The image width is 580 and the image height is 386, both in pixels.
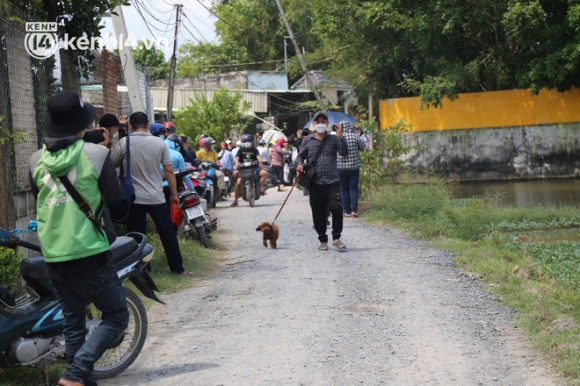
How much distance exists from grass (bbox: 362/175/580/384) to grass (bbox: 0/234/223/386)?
310 centimetres

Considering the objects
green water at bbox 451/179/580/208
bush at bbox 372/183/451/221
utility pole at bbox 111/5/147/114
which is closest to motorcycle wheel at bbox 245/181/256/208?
bush at bbox 372/183/451/221

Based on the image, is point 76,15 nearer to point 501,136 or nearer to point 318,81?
point 501,136

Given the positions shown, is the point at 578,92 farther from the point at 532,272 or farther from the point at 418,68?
the point at 532,272

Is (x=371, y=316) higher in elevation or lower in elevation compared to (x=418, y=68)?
lower

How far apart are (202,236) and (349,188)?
15.9 feet

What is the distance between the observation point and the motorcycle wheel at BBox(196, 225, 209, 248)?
11.7m

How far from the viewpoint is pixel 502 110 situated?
1119 inches

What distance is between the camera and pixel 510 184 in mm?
26141

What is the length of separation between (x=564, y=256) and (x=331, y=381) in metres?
6.39

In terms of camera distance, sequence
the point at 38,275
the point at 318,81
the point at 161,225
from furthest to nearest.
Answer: the point at 318,81 < the point at 161,225 < the point at 38,275

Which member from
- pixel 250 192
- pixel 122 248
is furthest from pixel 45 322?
pixel 250 192

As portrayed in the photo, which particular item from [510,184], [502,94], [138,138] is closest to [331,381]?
[138,138]

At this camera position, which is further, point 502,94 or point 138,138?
point 502,94

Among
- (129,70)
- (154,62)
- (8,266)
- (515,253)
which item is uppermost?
(154,62)
